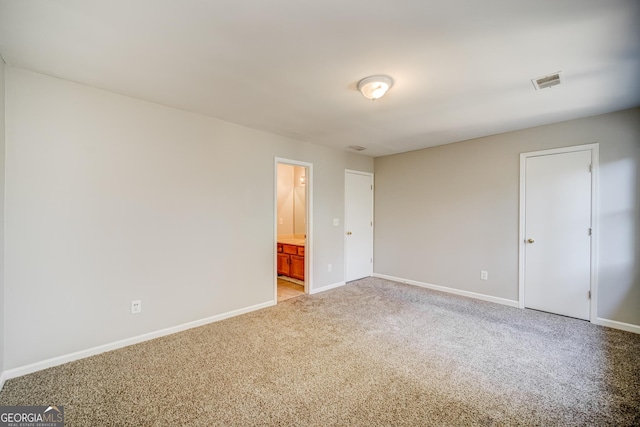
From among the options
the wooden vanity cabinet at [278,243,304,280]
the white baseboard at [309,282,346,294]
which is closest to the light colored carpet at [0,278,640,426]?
the white baseboard at [309,282,346,294]

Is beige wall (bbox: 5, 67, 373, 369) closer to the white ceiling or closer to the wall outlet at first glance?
the wall outlet

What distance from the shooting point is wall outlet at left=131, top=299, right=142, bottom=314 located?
2672 millimetres

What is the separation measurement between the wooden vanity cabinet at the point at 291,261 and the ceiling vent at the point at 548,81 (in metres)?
3.79

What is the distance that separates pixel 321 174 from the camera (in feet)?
14.9

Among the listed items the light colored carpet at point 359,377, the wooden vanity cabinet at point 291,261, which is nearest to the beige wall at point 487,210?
the light colored carpet at point 359,377

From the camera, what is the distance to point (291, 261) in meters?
5.20

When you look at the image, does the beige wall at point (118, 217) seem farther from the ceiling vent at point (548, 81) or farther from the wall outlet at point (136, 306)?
the ceiling vent at point (548, 81)

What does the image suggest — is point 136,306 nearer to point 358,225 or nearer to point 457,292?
point 358,225

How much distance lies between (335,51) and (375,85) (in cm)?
54

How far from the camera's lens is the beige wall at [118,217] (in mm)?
2166

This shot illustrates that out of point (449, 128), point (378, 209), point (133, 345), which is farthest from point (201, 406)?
point (378, 209)

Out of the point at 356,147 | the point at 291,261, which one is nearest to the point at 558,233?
the point at 356,147

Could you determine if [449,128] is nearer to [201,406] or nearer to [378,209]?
[378,209]

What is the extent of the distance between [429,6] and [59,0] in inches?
80.7
